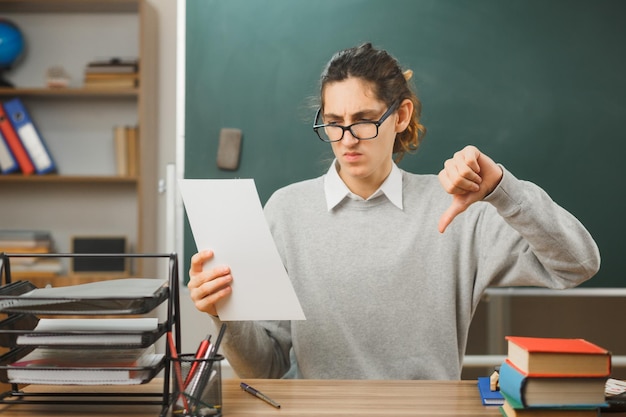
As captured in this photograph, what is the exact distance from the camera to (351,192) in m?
1.72

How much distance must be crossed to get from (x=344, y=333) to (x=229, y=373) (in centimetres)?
122

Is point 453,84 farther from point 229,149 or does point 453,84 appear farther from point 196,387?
point 196,387

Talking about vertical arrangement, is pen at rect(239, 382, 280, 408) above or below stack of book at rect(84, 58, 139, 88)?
below

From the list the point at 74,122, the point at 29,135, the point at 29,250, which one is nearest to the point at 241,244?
the point at 29,250

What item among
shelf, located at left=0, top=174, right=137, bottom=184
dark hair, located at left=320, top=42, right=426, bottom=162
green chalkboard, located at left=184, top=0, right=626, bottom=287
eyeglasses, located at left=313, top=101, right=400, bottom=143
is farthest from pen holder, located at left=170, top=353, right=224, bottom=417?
shelf, located at left=0, top=174, right=137, bottom=184

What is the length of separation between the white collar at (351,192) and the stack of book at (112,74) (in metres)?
1.61

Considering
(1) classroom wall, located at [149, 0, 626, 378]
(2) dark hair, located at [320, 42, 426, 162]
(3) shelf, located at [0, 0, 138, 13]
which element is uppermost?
(3) shelf, located at [0, 0, 138, 13]

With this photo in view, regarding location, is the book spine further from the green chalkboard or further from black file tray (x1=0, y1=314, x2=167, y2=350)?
the green chalkboard

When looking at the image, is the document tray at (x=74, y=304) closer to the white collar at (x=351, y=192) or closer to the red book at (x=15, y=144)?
the white collar at (x=351, y=192)

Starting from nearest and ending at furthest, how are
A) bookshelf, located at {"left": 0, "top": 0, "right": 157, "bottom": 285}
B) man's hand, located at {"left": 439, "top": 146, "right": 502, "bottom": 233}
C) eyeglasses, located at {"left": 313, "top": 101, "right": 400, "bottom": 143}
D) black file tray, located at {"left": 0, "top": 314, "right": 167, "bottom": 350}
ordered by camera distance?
1. black file tray, located at {"left": 0, "top": 314, "right": 167, "bottom": 350}
2. man's hand, located at {"left": 439, "top": 146, "right": 502, "bottom": 233}
3. eyeglasses, located at {"left": 313, "top": 101, "right": 400, "bottom": 143}
4. bookshelf, located at {"left": 0, "top": 0, "right": 157, "bottom": 285}

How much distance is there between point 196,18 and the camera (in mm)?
2664

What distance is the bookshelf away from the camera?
3.20 m

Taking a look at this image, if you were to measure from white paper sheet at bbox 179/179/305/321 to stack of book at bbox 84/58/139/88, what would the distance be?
2073 mm

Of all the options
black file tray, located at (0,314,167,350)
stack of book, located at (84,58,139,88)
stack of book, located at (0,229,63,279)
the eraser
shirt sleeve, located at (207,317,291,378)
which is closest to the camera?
black file tray, located at (0,314,167,350)
